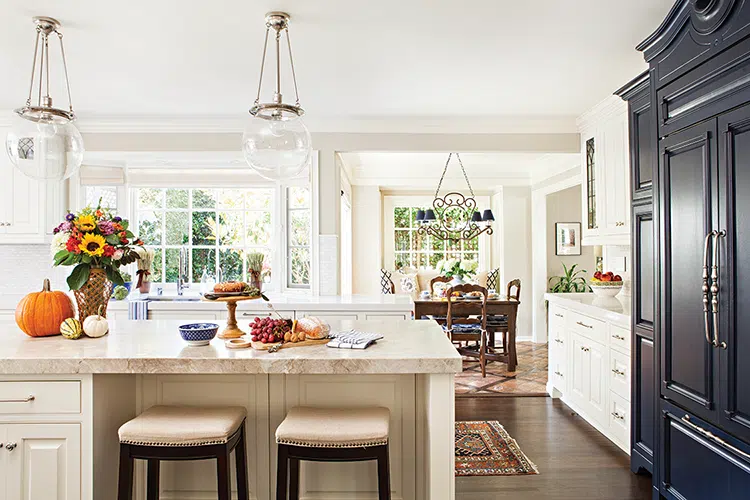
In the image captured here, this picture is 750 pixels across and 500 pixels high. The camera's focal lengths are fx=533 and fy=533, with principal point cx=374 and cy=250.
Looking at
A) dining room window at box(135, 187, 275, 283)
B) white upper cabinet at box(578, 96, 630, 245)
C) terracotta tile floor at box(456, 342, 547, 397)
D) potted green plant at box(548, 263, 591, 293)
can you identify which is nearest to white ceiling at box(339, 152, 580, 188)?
potted green plant at box(548, 263, 591, 293)

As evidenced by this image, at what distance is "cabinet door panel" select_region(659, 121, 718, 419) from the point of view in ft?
6.95

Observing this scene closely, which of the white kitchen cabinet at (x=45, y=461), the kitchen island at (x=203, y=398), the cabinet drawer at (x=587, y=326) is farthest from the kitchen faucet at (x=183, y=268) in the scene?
the cabinet drawer at (x=587, y=326)

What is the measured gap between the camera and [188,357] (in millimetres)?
1988

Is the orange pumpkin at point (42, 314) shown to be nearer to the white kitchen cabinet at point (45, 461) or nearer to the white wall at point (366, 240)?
the white kitchen cabinet at point (45, 461)

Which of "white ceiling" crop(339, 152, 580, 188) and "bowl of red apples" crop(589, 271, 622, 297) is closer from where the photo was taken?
"bowl of red apples" crop(589, 271, 622, 297)

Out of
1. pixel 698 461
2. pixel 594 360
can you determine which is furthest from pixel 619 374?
pixel 698 461

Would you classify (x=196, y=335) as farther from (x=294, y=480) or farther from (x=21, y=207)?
(x=21, y=207)

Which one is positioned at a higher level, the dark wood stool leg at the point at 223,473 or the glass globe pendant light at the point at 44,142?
the glass globe pendant light at the point at 44,142

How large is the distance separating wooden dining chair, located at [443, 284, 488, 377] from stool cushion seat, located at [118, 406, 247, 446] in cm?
383

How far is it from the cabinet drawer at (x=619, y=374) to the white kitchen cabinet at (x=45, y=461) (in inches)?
116

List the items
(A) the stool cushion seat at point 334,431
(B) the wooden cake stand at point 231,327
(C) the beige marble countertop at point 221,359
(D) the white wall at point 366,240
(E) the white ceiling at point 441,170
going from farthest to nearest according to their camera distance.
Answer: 1. (D) the white wall at point 366,240
2. (E) the white ceiling at point 441,170
3. (B) the wooden cake stand at point 231,327
4. (C) the beige marble countertop at point 221,359
5. (A) the stool cushion seat at point 334,431

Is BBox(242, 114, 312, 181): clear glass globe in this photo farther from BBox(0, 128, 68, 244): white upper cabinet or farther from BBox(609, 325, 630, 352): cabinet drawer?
BBox(0, 128, 68, 244): white upper cabinet

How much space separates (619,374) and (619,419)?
29 centimetres

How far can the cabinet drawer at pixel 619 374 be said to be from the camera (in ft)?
10.8
